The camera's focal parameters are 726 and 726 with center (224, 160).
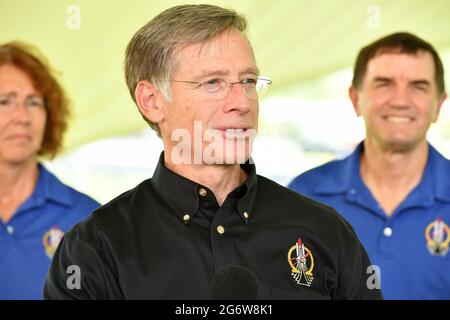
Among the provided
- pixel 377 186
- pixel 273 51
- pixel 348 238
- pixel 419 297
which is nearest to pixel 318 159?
pixel 377 186

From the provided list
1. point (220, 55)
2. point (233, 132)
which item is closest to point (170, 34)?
point (220, 55)

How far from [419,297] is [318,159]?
24.6 inches

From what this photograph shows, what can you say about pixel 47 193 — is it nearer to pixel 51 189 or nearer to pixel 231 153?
pixel 51 189

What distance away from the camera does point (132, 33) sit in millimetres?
2553

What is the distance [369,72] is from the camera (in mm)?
2469

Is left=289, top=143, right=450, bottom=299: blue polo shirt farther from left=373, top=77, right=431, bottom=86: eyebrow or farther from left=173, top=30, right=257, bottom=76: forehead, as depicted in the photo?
left=173, top=30, right=257, bottom=76: forehead

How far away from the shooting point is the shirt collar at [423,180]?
238 cm

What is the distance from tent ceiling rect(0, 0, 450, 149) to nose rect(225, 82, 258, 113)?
1.10m

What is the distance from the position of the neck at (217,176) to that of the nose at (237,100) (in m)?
0.13

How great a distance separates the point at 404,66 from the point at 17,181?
135cm

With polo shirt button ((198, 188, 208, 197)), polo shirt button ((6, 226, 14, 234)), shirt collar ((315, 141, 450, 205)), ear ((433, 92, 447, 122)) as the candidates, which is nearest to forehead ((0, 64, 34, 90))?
polo shirt button ((6, 226, 14, 234))

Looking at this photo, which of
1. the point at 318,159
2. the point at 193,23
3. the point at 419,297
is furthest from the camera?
the point at 318,159

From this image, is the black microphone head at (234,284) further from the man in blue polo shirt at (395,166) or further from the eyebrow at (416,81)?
the eyebrow at (416,81)
